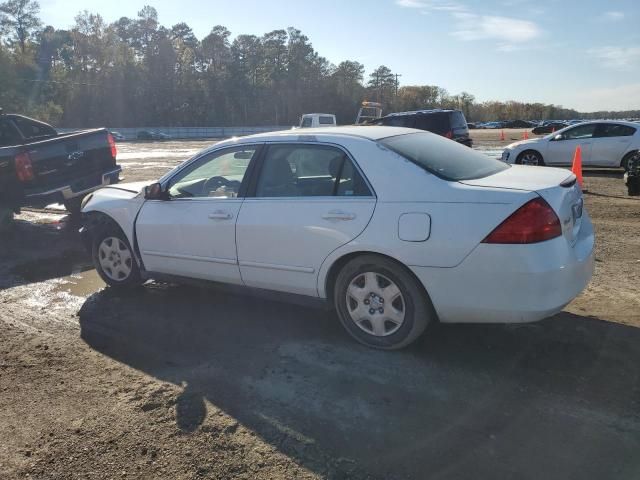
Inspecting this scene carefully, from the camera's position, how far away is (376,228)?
366cm

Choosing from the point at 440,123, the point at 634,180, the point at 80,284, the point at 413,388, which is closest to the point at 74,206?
the point at 80,284

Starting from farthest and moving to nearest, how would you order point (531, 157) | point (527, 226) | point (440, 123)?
point (440, 123), point (531, 157), point (527, 226)

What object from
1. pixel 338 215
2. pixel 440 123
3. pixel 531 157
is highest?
pixel 440 123

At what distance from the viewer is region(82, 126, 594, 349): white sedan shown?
334 centimetres

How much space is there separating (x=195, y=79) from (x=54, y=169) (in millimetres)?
99335

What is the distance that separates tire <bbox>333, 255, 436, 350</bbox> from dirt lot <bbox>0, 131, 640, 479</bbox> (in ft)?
0.48

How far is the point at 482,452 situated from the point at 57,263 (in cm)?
609

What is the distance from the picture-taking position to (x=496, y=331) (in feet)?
13.6

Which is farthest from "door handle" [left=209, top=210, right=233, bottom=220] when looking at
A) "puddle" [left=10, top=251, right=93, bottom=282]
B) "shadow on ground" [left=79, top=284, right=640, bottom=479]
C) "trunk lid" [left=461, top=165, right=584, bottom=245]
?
"puddle" [left=10, top=251, right=93, bottom=282]

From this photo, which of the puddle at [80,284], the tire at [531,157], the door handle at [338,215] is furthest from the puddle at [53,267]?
the tire at [531,157]

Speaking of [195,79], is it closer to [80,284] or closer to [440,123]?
[440,123]

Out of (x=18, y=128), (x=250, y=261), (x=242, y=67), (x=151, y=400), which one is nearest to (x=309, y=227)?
(x=250, y=261)

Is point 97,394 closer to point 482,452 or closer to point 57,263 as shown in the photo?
point 482,452

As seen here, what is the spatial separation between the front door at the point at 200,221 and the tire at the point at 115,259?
34 cm
